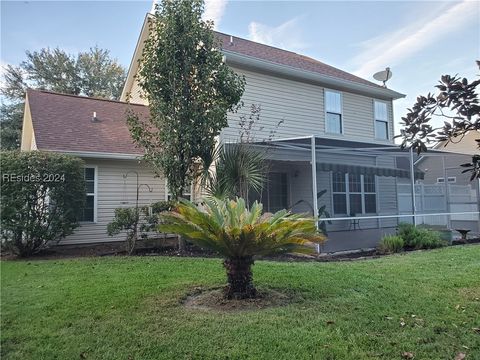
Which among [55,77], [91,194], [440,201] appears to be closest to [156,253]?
[91,194]

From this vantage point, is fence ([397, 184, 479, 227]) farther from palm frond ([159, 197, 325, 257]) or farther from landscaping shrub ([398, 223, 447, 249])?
palm frond ([159, 197, 325, 257])

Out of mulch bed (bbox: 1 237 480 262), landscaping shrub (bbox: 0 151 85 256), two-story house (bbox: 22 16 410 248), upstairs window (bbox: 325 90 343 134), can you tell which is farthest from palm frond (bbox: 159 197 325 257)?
upstairs window (bbox: 325 90 343 134)

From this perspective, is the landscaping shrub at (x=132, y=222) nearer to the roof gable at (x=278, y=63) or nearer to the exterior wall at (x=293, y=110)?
the exterior wall at (x=293, y=110)

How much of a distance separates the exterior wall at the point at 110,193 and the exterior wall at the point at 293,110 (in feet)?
10.4

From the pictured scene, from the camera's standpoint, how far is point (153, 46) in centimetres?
972

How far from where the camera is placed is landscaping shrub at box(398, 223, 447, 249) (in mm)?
10531

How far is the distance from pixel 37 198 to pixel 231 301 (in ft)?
21.2

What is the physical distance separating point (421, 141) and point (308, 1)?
329 inches

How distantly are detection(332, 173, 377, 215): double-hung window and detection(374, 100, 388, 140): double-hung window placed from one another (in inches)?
79.4

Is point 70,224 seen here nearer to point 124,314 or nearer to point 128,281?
point 128,281

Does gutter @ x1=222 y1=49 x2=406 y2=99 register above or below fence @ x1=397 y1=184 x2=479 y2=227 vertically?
above

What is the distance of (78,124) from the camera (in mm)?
12688

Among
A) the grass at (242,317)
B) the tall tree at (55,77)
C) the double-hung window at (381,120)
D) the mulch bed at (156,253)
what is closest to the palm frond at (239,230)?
the grass at (242,317)

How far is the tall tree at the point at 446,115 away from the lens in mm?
3672
